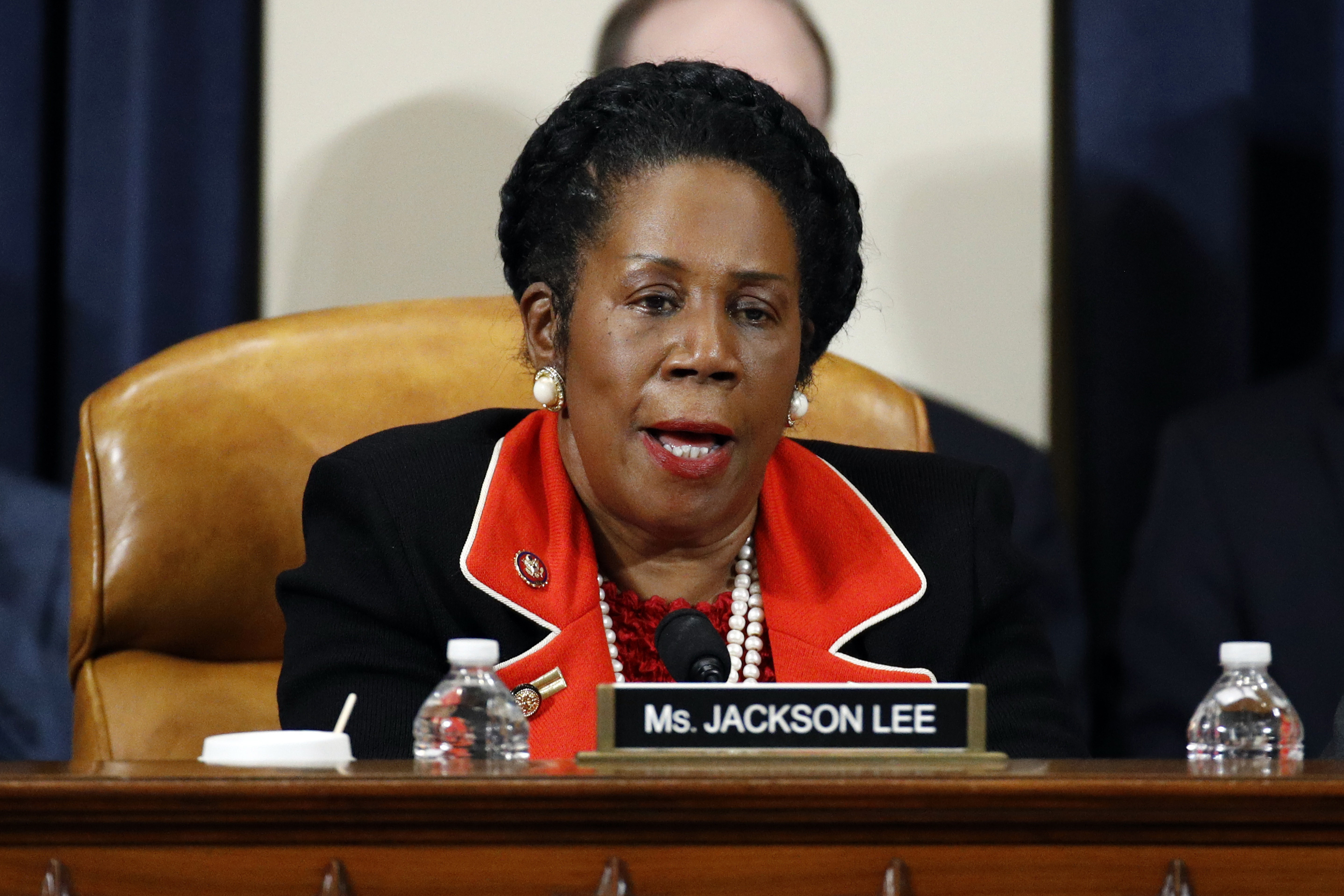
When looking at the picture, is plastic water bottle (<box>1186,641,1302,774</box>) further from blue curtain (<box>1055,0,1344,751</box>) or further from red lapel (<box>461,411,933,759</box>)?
blue curtain (<box>1055,0,1344,751</box>)

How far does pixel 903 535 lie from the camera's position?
157 centimetres

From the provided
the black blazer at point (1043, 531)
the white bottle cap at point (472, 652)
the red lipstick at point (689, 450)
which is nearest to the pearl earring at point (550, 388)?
the red lipstick at point (689, 450)

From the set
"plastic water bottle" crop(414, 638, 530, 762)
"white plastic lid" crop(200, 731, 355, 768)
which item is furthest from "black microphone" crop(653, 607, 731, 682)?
"white plastic lid" crop(200, 731, 355, 768)

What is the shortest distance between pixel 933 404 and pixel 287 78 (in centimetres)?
115

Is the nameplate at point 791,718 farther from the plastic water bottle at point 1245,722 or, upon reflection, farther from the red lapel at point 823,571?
the red lapel at point 823,571

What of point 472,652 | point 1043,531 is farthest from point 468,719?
point 1043,531

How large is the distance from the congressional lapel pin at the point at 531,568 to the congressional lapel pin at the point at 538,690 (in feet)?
0.29

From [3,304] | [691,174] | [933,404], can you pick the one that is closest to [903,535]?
[691,174]

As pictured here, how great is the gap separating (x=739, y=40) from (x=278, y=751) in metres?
1.81

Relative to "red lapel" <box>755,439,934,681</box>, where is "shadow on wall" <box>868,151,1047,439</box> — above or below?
above

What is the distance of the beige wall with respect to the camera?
256 centimetres

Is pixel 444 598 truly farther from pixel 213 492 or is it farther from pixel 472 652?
pixel 472 652

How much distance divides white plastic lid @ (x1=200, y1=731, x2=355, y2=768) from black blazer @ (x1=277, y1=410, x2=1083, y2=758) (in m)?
0.33

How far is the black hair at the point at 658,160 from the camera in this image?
1.47 m
